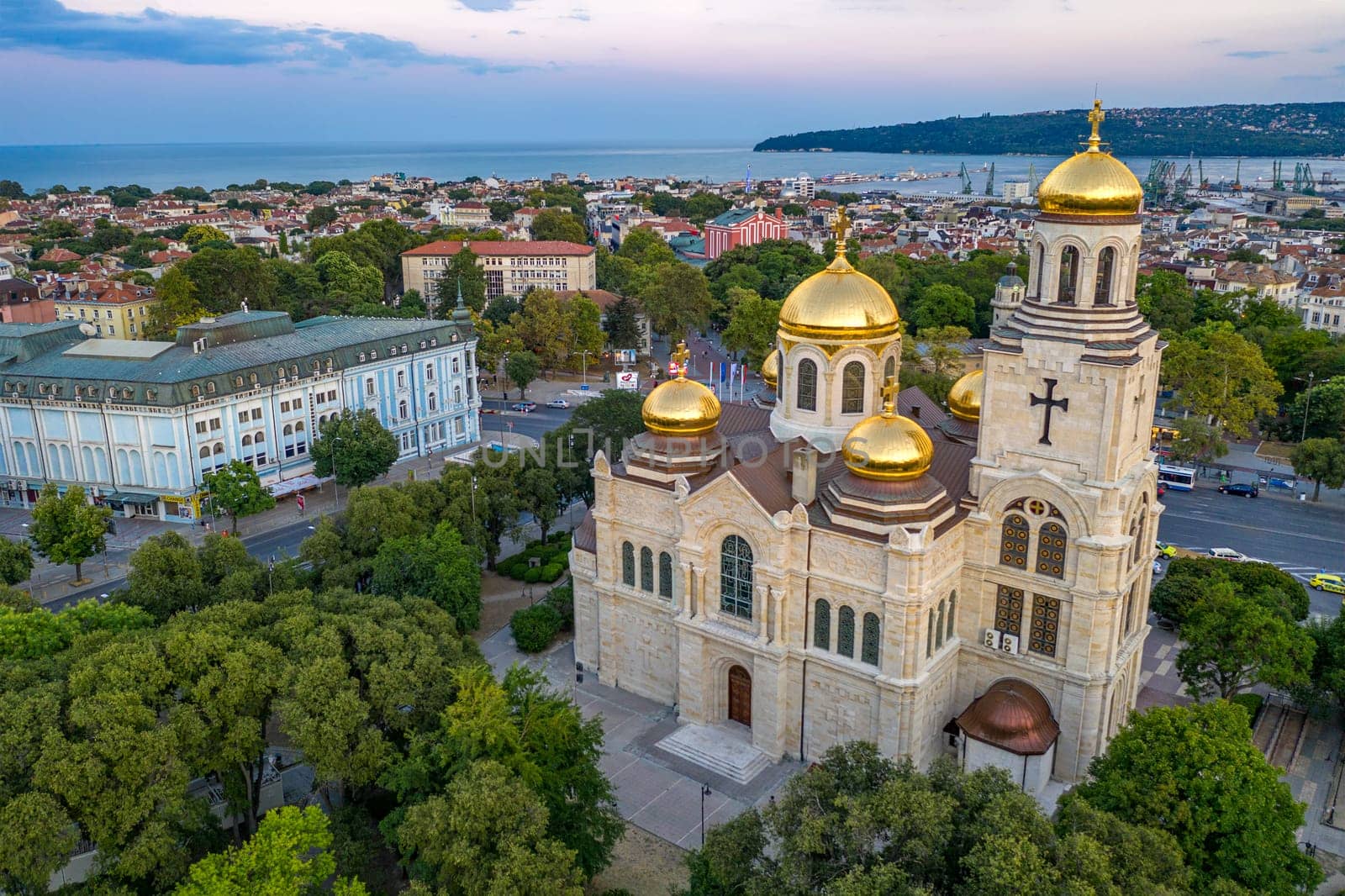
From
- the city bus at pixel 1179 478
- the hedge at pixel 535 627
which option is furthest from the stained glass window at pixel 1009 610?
the city bus at pixel 1179 478

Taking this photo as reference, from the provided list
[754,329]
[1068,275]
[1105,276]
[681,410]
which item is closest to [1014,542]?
[1068,275]

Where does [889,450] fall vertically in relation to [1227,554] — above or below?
above

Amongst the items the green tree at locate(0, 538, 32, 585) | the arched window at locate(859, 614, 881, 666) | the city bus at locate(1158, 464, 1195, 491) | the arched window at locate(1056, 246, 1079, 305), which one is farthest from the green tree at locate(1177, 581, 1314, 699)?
the green tree at locate(0, 538, 32, 585)

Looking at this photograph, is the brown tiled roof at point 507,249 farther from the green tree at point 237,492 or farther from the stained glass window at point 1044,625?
the stained glass window at point 1044,625

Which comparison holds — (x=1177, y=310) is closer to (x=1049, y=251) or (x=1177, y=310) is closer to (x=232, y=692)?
(x=1049, y=251)

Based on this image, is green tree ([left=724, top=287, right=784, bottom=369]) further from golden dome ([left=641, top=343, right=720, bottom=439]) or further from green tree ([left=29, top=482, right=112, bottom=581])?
green tree ([left=29, top=482, right=112, bottom=581])

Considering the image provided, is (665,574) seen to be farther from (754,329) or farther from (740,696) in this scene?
(754,329)

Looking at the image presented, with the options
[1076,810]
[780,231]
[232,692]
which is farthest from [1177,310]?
[232,692]
